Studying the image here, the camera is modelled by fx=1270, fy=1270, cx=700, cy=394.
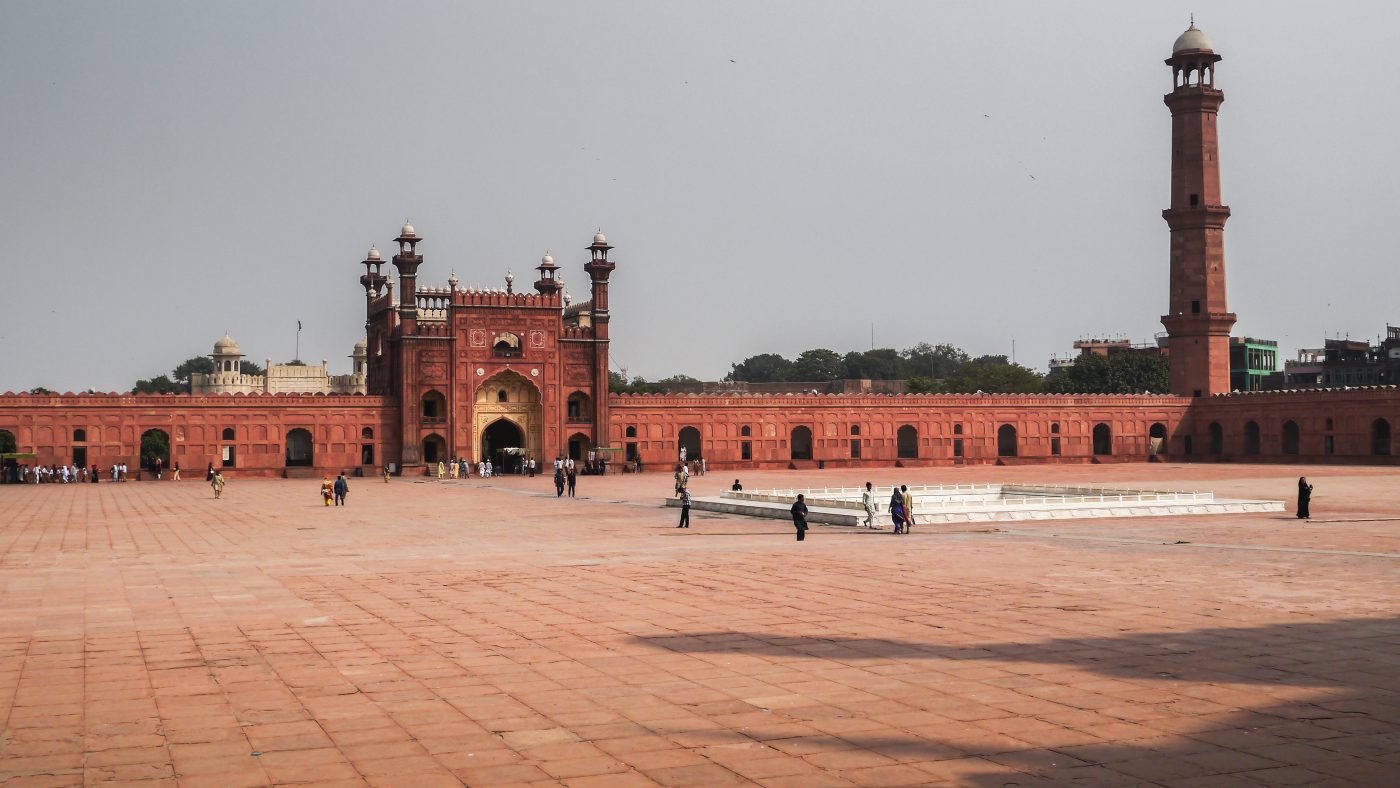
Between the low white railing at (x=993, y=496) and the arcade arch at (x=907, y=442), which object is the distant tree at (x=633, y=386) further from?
the low white railing at (x=993, y=496)

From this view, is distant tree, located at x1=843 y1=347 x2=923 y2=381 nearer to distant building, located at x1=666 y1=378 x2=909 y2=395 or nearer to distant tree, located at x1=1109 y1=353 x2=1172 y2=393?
distant building, located at x1=666 y1=378 x2=909 y2=395

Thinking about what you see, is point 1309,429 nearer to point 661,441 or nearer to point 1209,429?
point 1209,429

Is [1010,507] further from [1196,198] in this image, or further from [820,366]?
[820,366]

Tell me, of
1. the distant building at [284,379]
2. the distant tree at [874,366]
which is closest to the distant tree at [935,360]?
the distant tree at [874,366]

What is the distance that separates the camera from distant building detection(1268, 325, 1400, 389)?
85.7 meters

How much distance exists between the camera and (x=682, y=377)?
128 m

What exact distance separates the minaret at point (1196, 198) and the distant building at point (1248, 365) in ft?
121

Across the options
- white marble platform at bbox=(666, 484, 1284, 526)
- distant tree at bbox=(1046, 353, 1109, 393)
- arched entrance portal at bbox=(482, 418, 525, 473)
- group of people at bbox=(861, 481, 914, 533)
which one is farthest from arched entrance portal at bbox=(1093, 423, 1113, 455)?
group of people at bbox=(861, 481, 914, 533)

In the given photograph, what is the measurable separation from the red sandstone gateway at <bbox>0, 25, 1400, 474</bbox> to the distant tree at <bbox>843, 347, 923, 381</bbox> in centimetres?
6523

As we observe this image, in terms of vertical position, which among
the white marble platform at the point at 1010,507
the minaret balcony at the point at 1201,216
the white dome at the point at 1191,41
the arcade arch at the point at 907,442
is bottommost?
the white marble platform at the point at 1010,507

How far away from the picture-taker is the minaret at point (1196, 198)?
189 ft

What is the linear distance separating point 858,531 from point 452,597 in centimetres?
1051

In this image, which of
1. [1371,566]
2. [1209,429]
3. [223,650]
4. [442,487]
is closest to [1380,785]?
[223,650]

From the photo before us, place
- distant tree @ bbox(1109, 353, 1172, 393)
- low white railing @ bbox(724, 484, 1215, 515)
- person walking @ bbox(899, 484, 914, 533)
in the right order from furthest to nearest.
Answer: distant tree @ bbox(1109, 353, 1172, 393), low white railing @ bbox(724, 484, 1215, 515), person walking @ bbox(899, 484, 914, 533)
